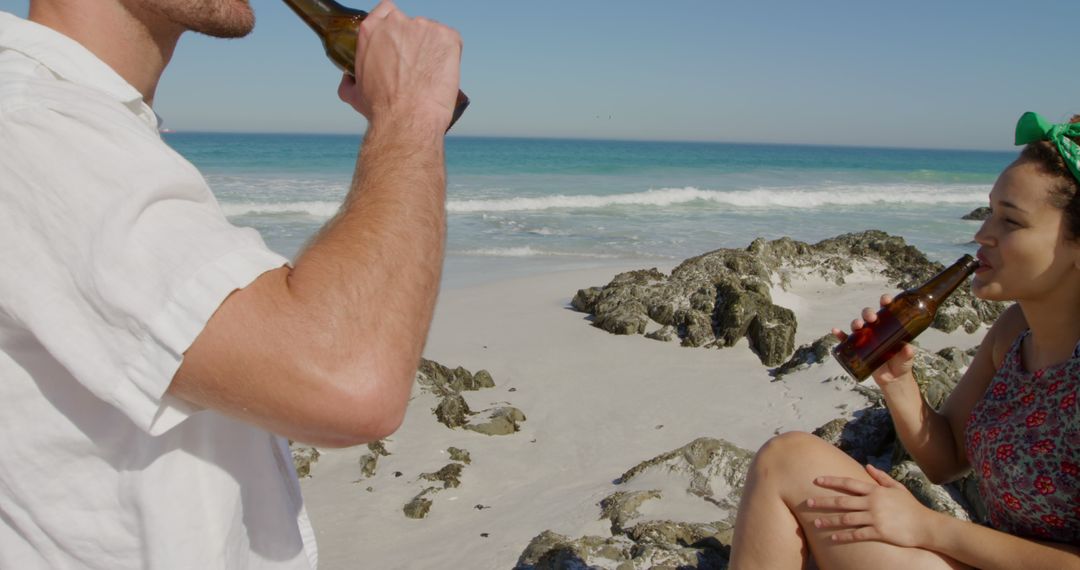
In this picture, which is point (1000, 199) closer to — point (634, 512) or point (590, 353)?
point (634, 512)

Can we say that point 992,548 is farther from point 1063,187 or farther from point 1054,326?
point 1063,187

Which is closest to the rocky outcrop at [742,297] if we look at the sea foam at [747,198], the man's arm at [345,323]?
the man's arm at [345,323]

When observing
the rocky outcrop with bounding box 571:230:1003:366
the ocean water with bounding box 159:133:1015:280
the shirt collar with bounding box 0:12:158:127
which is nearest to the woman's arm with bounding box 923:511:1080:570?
the shirt collar with bounding box 0:12:158:127

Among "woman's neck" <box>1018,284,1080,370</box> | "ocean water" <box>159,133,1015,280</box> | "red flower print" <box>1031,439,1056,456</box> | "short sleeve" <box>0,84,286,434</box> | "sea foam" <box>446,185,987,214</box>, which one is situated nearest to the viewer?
"short sleeve" <box>0,84,286,434</box>

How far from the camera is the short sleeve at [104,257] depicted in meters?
0.95

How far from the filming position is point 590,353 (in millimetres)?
6590

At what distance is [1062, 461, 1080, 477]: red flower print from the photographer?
215 centimetres

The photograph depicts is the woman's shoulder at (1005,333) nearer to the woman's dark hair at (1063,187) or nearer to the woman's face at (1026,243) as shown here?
the woman's face at (1026,243)

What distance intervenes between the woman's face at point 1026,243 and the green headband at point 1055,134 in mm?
66

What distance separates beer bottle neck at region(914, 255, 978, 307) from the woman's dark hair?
341mm

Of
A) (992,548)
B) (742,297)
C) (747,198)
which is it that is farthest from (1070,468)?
(747,198)

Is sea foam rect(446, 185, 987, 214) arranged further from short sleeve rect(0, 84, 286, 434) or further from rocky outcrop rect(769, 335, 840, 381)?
short sleeve rect(0, 84, 286, 434)

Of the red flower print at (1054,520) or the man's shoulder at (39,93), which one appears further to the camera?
the red flower print at (1054,520)

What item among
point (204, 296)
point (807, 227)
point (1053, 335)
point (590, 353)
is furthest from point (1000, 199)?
point (807, 227)
